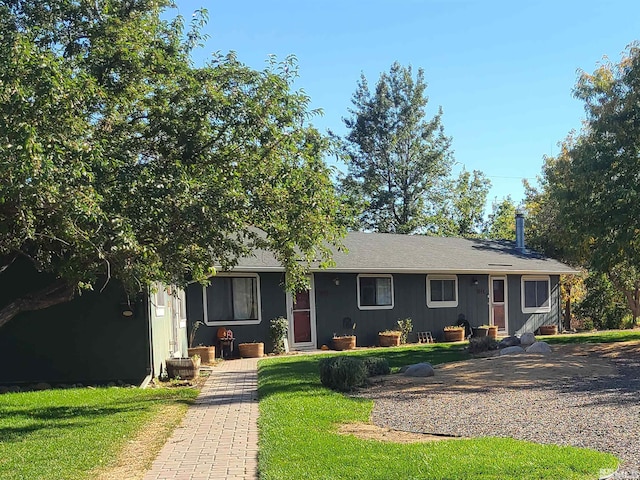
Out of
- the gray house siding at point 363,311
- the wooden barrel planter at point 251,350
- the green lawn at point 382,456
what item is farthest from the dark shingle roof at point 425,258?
the green lawn at point 382,456

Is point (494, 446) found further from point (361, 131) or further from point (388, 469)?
point (361, 131)

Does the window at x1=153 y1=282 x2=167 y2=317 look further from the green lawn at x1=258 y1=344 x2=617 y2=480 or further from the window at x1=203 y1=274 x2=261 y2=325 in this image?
the green lawn at x1=258 y1=344 x2=617 y2=480

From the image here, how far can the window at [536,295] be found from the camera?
23.5 meters

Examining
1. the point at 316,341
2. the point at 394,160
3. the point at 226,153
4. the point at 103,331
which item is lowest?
the point at 316,341

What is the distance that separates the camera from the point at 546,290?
24.0 metres

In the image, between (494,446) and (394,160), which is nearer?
(494,446)

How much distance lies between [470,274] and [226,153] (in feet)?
47.5

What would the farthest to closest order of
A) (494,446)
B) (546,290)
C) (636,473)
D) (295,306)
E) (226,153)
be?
(546,290), (295,306), (226,153), (494,446), (636,473)

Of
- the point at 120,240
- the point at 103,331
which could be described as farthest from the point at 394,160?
the point at 120,240

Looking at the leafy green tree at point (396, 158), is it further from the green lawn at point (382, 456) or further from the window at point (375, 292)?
the green lawn at point (382, 456)

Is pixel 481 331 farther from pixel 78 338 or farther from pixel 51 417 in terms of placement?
pixel 51 417

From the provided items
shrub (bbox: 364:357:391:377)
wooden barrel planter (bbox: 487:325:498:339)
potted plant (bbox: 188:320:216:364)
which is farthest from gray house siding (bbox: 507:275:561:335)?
shrub (bbox: 364:357:391:377)

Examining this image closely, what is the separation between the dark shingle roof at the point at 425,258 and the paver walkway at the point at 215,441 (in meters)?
7.06

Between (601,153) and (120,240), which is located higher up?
(601,153)
